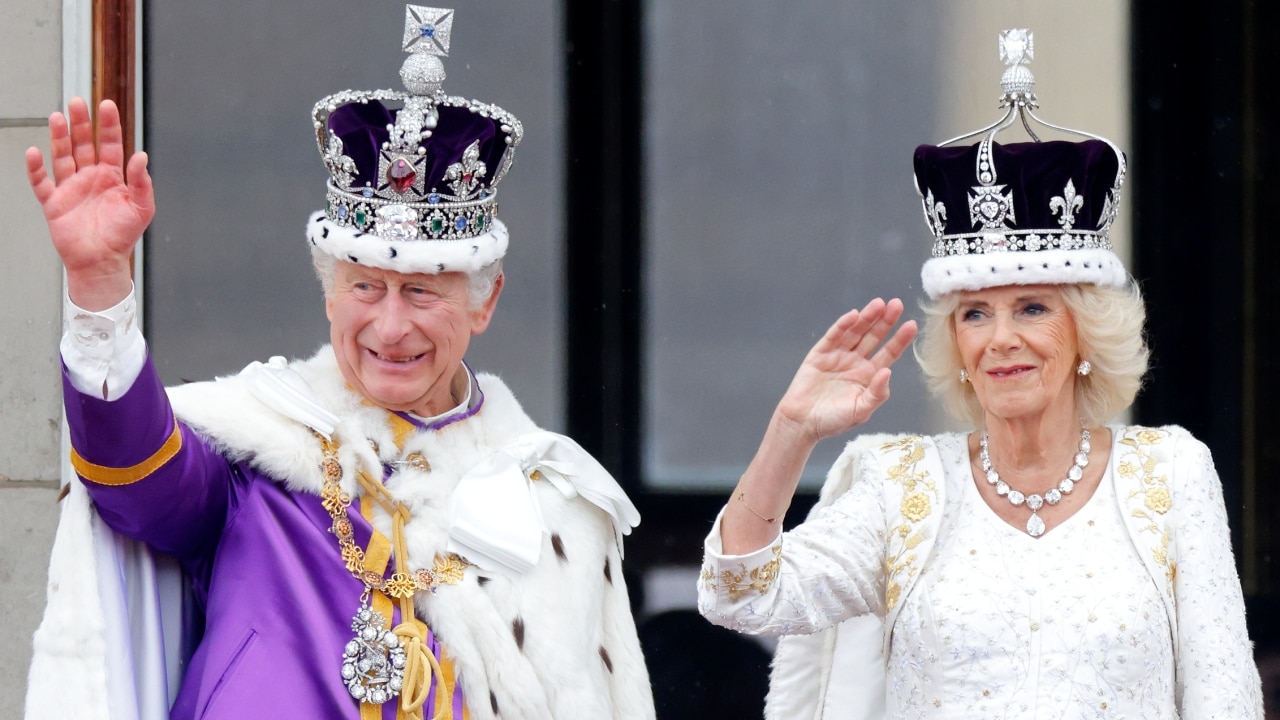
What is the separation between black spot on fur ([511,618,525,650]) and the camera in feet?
9.85

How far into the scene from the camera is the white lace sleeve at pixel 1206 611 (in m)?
3.05

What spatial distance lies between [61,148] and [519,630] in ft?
3.75

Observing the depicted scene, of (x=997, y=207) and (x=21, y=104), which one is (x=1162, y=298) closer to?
(x=997, y=207)

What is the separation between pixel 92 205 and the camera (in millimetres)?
2627

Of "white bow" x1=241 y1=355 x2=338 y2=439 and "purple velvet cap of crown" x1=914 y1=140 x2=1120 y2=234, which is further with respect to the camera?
"purple velvet cap of crown" x1=914 y1=140 x2=1120 y2=234

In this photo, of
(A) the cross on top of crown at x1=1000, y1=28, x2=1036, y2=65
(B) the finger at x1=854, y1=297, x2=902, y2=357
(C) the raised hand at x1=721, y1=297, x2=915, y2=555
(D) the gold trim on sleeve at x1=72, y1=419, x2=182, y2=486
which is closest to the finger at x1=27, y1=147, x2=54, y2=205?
(D) the gold trim on sleeve at x1=72, y1=419, x2=182, y2=486

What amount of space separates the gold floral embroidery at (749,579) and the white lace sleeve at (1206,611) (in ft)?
2.57

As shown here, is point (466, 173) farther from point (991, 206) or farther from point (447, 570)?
point (991, 206)

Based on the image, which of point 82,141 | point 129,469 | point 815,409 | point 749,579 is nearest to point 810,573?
point 749,579

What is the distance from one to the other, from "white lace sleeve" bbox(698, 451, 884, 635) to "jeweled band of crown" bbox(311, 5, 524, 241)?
0.78m

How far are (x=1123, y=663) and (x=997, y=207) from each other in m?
0.92

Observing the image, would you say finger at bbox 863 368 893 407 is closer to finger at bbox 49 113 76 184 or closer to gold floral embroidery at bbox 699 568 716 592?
gold floral embroidery at bbox 699 568 716 592

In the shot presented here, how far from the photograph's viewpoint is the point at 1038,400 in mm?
3266

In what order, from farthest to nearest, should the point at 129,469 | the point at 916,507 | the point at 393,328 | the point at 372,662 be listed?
the point at 916,507, the point at 393,328, the point at 372,662, the point at 129,469
